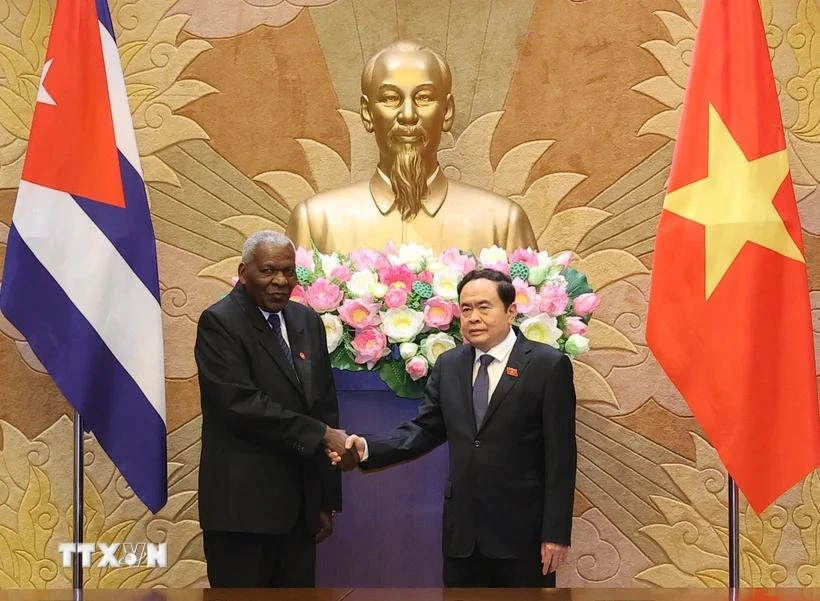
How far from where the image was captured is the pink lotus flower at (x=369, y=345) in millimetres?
4062

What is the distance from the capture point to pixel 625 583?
5449 millimetres

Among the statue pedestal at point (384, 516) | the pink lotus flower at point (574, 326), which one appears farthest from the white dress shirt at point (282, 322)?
the pink lotus flower at point (574, 326)

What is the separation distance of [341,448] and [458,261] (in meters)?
0.90

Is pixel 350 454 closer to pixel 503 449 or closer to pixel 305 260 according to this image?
pixel 503 449

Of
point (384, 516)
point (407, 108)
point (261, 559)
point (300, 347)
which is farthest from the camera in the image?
point (407, 108)

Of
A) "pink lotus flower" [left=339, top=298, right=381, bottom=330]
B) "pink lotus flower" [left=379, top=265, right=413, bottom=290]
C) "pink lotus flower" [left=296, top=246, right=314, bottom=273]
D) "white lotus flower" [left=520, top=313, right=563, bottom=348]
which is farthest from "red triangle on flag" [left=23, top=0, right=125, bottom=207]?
"white lotus flower" [left=520, top=313, right=563, bottom=348]

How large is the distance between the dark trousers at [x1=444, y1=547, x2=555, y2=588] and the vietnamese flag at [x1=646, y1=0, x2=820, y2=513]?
647mm

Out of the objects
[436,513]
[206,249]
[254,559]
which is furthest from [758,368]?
[206,249]

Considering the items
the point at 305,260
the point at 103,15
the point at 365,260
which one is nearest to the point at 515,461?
the point at 365,260

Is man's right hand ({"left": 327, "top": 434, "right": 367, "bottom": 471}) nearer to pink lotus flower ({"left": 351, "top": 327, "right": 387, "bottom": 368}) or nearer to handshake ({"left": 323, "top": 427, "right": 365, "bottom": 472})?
handshake ({"left": 323, "top": 427, "right": 365, "bottom": 472})

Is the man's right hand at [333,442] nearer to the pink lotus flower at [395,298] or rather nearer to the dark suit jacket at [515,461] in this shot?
the dark suit jacket at [515,461]

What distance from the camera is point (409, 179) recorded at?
5133 mm

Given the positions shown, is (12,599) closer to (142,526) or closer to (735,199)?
(735,199)

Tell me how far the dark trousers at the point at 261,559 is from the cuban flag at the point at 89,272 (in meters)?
0.28
